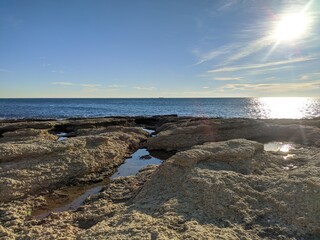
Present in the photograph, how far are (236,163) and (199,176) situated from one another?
314 cm

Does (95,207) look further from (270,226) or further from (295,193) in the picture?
(295,193)

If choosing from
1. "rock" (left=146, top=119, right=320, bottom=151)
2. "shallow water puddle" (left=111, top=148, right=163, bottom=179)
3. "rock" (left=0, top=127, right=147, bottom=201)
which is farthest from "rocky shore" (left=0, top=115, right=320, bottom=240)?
"rock" (left=146, top=119, right=320, bottom=151)

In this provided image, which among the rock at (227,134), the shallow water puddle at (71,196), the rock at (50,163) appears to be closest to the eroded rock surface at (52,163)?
the rock at (50,163)

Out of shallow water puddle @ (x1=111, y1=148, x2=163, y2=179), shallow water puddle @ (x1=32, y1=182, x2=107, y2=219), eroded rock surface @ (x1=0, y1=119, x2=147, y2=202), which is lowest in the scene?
shallow water puddle @ (x1=32, y1=182, x2=107, y2=219)

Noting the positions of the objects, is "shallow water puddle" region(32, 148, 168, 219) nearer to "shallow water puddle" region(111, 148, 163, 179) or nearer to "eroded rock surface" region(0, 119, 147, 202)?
"shallow water puddle" region(111, 148, 163, 179)

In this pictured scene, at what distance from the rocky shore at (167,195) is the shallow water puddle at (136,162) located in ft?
1.94

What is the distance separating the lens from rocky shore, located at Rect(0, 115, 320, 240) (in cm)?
845

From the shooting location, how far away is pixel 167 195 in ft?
35.1

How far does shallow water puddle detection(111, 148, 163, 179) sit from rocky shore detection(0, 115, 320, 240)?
59cm

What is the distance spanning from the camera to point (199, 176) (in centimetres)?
1148

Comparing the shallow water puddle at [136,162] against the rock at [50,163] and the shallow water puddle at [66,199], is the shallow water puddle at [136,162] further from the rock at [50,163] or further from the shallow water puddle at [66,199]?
the shallow water puddle at [66,199]

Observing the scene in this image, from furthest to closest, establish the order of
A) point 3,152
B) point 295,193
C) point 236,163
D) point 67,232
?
point 3,152
point 236,163
point 295,193
point 67,232

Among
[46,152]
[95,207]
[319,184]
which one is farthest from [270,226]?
[46,152]

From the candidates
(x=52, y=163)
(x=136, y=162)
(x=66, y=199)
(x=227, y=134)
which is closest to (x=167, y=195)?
(x=66, y=199)
